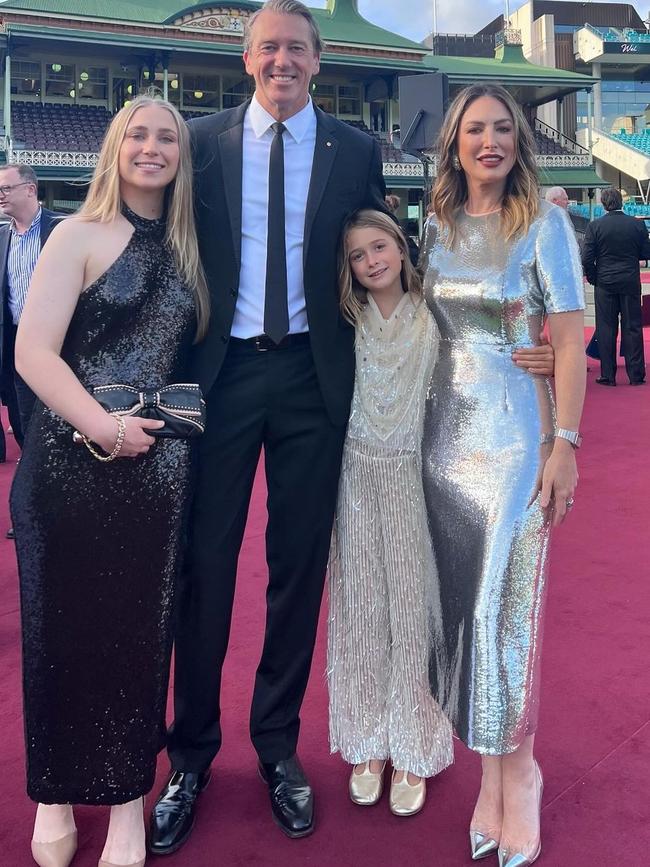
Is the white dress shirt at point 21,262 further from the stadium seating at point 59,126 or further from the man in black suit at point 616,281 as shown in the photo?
the stadium seating at point 59,126

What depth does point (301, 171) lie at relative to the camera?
231 cm

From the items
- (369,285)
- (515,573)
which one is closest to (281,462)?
(369,285)

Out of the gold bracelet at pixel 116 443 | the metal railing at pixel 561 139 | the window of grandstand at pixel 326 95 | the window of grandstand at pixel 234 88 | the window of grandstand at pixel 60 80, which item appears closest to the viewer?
the gold bracelet at pixel 116 443

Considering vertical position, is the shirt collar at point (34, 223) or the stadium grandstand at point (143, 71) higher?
the stadium grandstand at point (143, 71)

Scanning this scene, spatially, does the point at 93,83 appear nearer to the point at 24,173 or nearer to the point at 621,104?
the point at 24,173

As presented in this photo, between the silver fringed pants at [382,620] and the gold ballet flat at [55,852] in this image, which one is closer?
the gold ballet flat at [55,852]

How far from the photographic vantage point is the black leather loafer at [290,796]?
2.14 m

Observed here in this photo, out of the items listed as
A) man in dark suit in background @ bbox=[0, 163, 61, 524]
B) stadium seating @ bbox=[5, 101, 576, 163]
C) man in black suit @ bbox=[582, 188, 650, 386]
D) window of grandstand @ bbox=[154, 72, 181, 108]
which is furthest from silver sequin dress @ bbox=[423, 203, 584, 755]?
window of grandstand @ bbox=[154, 72, 181, 108]

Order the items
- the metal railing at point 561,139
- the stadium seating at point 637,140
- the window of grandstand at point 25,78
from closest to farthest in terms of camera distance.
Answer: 1. the window of grandstand at point 25,78
2. the metal railing at point 561,139
3. the stadium seating at point 637,140

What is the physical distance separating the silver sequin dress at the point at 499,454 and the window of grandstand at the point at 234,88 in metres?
24.6

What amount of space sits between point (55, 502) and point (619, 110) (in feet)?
150

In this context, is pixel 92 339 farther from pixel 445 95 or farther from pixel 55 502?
pixel 445 95

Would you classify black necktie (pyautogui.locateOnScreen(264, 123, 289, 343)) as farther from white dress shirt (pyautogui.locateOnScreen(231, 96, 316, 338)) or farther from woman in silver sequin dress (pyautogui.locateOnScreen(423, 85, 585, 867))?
woman in silver sequin dress (pyautogui.locateOnScreen(423, 85, 585, 867))

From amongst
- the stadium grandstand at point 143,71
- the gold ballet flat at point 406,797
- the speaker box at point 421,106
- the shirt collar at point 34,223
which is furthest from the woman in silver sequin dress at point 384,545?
the stadium grandstand at point 143,71
